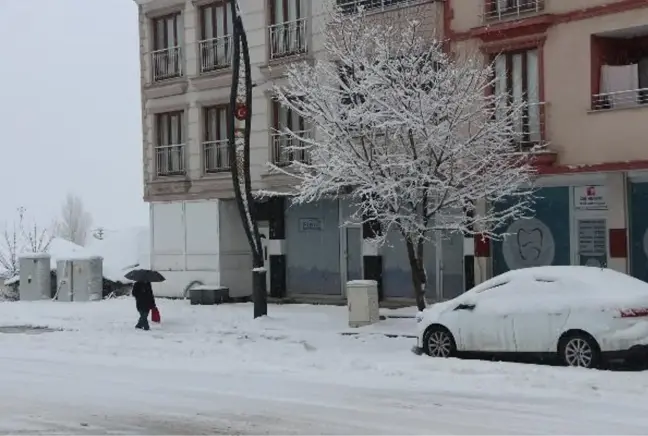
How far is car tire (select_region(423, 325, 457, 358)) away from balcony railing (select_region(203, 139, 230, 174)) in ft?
45.3

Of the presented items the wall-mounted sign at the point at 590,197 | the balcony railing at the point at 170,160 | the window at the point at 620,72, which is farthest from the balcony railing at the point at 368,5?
the balcony railing at the point at 170,160

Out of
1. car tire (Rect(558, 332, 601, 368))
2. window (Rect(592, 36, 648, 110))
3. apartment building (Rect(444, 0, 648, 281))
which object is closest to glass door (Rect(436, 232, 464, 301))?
apartment building (Rect(444, 0, 648, 281))

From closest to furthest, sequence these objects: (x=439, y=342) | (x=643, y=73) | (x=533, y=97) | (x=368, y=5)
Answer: (x=439, y=342), (x=643, y=73), (x=533, y=97), (x=368, y=5)

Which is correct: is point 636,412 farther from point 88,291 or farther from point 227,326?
point 88,291

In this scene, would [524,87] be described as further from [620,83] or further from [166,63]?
[166,63]

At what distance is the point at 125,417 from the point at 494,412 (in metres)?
4.17

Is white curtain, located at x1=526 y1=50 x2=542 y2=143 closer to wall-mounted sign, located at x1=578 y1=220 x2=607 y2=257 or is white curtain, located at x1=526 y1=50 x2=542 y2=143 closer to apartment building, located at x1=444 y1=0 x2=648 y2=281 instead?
apartment building, located at x1=444 y1=0 x2=648 y2=281

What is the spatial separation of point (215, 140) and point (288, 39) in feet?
13.4

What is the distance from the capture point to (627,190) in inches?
837

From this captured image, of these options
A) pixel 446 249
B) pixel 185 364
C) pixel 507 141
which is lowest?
pixel 185 364

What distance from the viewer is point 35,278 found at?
31234mm

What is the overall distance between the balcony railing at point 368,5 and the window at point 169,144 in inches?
287

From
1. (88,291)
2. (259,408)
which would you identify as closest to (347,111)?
(259,408)

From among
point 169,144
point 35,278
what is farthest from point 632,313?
point 35,278
